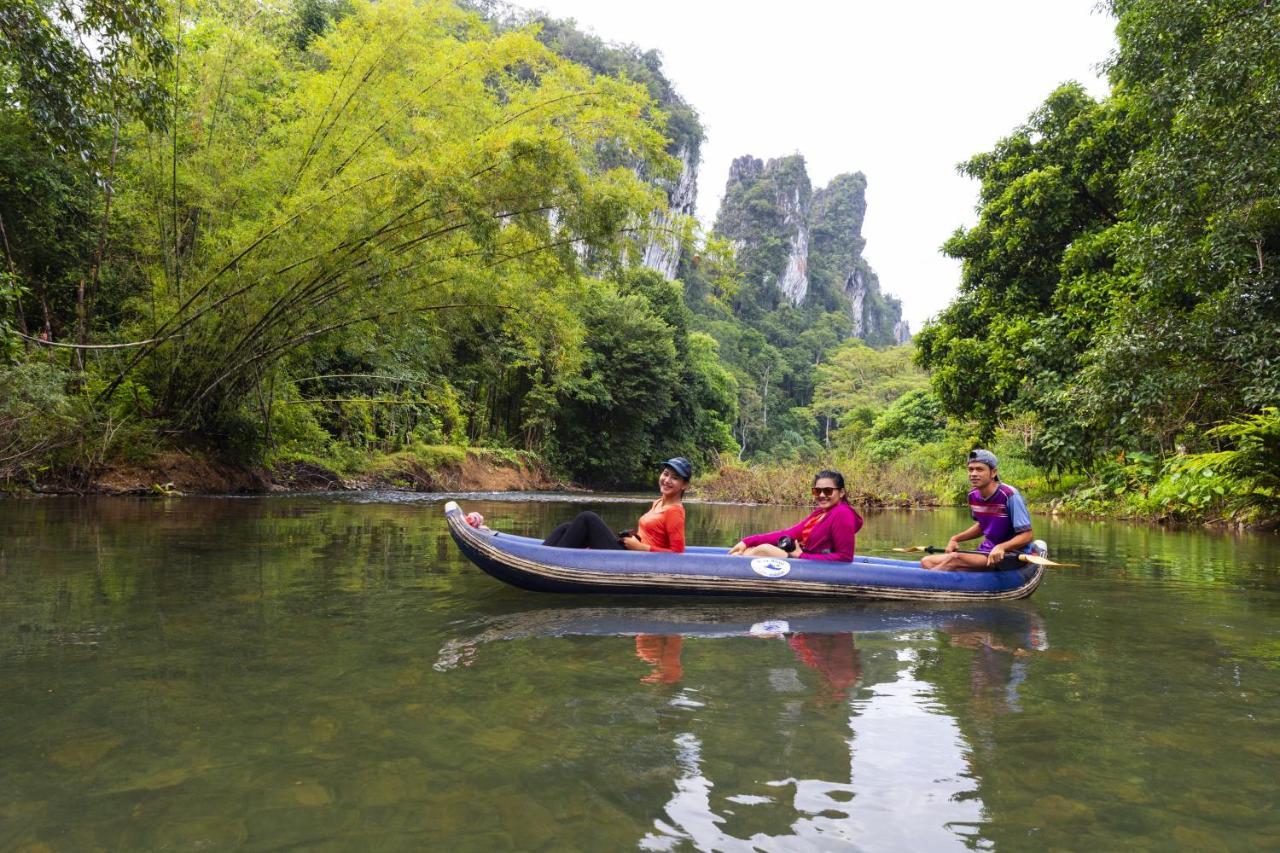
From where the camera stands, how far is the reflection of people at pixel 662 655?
3.00 meters

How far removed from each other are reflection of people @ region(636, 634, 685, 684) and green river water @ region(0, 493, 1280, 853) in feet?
0.07

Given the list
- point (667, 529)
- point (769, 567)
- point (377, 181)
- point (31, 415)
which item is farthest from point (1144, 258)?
point (31, 415)

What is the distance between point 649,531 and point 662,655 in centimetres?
171

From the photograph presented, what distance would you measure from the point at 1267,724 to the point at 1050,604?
7.97ft

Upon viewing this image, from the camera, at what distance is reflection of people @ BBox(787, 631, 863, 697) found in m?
3.08

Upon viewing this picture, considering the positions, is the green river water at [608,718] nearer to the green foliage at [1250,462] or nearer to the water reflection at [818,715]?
the water reflection at [818,715]

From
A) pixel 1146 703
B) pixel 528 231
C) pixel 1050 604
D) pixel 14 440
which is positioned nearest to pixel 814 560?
pixel 1050 604

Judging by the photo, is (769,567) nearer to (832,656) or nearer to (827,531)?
(827,531)

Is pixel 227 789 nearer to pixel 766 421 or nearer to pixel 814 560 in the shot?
pixel 814 560

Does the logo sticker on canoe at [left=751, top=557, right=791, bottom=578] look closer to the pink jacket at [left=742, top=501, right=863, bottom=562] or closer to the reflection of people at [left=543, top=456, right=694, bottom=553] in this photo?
the pink jacket at [left=742, top=501, right=863, bottom=562]

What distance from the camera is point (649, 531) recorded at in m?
5.06

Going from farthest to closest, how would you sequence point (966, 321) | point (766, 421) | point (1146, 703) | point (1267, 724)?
point (766, 421) < point (966, 321) < point (1146, 703) < point (1267, 724)

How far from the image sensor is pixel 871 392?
4144 cm

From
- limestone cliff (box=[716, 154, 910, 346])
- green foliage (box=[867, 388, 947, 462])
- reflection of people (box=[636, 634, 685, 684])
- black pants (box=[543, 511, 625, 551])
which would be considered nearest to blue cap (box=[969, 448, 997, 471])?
black pants (box=[543, 511, 625, 551])
